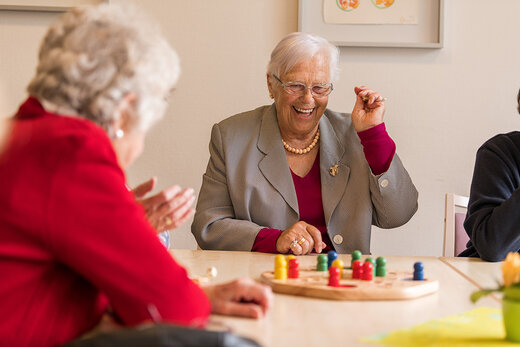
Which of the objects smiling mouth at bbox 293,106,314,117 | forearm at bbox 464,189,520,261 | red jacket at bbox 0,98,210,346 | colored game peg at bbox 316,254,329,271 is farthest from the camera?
smiling mouth at bbox 293,106,314,117

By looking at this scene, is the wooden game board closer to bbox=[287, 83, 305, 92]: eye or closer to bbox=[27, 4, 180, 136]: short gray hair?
bbox=[27, 4, 180, 136]: short gray hair

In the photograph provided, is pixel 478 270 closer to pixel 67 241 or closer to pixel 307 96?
pixel 307 96

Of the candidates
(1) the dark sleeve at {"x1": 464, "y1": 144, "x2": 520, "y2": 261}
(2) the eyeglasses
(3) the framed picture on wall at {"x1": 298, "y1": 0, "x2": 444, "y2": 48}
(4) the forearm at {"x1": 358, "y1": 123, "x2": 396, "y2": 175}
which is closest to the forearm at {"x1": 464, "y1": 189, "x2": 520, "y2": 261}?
(1) the dark sleeve at {"x1": 464, "y1": 144, "x2": 520, "y2": 261}

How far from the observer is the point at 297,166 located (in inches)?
97.6

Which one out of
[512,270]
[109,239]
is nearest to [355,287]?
[512,270]

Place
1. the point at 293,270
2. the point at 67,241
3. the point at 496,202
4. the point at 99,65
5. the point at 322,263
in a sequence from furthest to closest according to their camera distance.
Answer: the point at 496,202
the point at 322,263
the point at 293,270
the point at 99,65
the point at 67,241

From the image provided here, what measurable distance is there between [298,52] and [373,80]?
2.20ft

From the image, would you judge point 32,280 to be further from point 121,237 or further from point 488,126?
point 488,126

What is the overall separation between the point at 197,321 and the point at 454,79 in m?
2.25

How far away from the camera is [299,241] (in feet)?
6.79

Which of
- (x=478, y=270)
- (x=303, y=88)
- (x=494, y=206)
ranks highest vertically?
(x=303, y=88)

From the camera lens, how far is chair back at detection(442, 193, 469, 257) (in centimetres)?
249

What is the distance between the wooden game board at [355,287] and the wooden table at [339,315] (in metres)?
0.02

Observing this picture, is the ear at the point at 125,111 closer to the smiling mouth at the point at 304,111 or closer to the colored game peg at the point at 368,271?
the colored game peg at the point at 368,271
